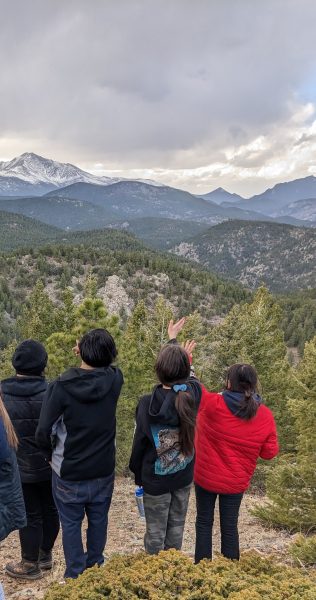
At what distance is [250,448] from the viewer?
449 centimetres

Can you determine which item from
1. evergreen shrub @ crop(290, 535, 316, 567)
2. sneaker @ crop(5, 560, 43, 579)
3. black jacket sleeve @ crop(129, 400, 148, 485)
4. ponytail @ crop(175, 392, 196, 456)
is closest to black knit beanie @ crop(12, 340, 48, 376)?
black jacket sleeve @ crop(129, 400, 148, 485)

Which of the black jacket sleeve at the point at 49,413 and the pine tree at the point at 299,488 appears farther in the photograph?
the pine tree at the point at 299,488

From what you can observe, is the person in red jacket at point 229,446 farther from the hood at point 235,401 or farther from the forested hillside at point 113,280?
the forested hillside at point 113,280

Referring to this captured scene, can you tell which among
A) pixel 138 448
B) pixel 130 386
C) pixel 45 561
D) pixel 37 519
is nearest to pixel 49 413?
pixel 138 448

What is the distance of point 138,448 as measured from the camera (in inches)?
164

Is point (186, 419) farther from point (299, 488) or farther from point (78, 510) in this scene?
point (299, 488)

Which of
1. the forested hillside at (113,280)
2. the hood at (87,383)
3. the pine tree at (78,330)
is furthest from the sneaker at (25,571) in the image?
the forested hillside at (113,280)

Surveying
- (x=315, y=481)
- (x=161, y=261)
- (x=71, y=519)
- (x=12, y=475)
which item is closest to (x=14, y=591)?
(x=71, y=519)

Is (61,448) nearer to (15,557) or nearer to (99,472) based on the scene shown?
(99,472)

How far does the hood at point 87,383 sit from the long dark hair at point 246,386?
Result: 1.24 metres

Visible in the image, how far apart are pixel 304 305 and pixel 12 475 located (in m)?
90.6

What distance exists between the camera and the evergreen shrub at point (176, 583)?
296 cm

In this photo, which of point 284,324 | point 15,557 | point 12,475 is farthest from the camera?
point 284,324

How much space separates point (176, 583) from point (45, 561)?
114 inches
